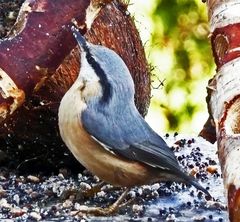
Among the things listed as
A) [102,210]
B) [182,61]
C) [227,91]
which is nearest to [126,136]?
[102,210]

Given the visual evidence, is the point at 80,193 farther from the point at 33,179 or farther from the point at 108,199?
the point at 33,179

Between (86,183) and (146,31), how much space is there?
0.65m

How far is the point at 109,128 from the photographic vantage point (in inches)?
81.4

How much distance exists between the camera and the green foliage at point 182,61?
3.83m

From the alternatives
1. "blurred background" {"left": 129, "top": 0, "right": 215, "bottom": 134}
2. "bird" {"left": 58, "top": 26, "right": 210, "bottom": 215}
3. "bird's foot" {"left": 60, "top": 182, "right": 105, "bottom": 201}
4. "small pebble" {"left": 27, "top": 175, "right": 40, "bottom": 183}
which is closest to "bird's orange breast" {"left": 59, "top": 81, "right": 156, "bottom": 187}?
"bird" {"left": 58, "top": 26, "right": 210, "bottom": 215}

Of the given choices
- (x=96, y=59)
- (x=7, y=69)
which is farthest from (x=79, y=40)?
(x=7, y=69)

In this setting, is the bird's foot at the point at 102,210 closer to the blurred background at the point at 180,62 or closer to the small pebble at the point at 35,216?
the small pebble at the point at 35,216

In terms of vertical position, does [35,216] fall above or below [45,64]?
below

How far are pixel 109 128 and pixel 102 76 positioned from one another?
0.11 metres

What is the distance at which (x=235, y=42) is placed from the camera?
1977mm

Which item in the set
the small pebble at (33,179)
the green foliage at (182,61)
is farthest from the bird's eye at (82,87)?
the green foliage at (182,61)

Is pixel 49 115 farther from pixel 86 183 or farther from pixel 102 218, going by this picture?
pixel 102 218

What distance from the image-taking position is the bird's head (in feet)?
6.77

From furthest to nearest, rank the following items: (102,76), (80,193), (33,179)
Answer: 1. (33,179)
2. (80,193)
3. (102,76)
